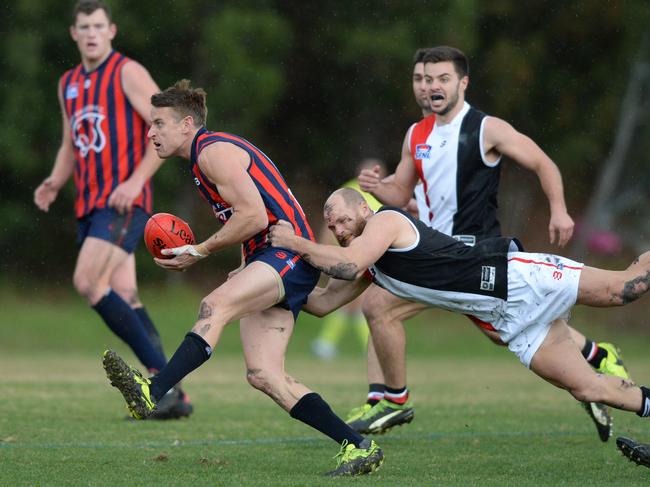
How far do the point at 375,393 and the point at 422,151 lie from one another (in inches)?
56.1

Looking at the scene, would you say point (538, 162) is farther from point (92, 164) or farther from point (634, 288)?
point (92, 164)

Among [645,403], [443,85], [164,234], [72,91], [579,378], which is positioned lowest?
[645,403]

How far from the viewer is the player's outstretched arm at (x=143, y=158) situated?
7.39 meters

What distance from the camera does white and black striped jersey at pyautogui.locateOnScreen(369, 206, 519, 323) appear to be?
5320mm

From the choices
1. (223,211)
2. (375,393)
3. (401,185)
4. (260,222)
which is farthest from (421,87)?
(260,222)

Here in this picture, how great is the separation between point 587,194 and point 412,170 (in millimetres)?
16291

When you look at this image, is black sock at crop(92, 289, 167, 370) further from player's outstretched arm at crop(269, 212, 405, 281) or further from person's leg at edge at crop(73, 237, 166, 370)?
player's outstretched arm at crop(269, 212, 405, 281)

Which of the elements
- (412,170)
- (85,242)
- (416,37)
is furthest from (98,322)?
(412,170)

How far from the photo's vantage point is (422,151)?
6688mm

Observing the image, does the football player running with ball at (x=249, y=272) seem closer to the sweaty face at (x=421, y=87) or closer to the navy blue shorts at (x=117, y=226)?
the sweaty face at (x=421, y=87)

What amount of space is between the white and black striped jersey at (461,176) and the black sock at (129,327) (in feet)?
6.67

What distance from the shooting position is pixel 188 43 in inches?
829

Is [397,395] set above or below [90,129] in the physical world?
below

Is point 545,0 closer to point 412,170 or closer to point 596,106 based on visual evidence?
point 596,106
